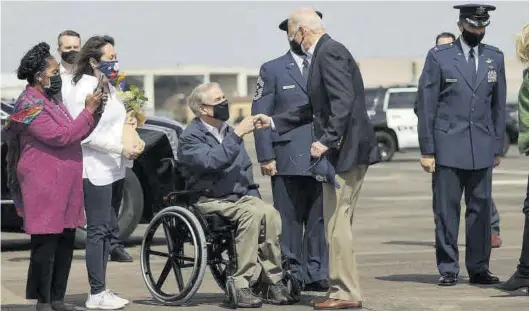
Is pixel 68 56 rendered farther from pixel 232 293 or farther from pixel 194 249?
pixel 232 293

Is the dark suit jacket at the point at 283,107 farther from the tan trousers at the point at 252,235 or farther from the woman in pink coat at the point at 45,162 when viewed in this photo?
the woman in pink coat at the point at 45,162

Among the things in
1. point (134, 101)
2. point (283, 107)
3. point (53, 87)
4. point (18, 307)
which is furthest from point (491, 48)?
point (18, 307)

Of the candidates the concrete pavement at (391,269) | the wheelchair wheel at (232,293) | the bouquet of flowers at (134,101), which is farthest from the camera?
the bouquet of flowers at (134,101)

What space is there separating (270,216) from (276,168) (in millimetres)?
888

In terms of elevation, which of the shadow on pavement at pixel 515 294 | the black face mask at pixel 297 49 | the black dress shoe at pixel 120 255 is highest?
the black face mask at pixel 297 49

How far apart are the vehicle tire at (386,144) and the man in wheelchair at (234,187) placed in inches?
839

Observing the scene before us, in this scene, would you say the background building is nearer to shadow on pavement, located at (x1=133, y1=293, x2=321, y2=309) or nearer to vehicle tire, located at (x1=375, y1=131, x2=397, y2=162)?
vehicle tire, located at (x1=375, y1=131, x2=397, y2=162)

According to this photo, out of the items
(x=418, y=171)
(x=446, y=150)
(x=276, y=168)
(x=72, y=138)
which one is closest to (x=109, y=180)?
(x=72, y=138)

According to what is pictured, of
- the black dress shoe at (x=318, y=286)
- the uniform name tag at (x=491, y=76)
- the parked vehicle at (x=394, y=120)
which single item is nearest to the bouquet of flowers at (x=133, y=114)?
the black dress shoe at (x=318, y=286)

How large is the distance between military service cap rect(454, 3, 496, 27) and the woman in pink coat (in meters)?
2.76

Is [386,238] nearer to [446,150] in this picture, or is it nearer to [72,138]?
[446,150]

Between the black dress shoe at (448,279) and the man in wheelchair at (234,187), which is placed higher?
the man in wheelchair at (234,187)

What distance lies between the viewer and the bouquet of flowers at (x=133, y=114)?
354 inches

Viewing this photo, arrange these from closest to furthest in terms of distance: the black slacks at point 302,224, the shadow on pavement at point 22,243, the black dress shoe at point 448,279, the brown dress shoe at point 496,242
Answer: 1. the black slacks at point 302,224
2. the black dress shoe at point 448,279
3. the brown dress shoe at point 496,242
4. the shadow on pavement at point 22,243
